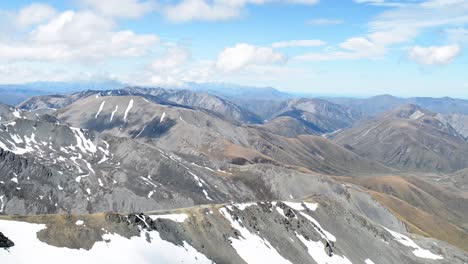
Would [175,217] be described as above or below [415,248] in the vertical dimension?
above

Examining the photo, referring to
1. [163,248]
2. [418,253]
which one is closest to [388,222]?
[418,253]

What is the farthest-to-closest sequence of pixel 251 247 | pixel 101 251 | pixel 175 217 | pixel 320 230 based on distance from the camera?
1. pixel 320 230
2. pixel 251 247
3. pixel 175 217
4. pixel 101 251

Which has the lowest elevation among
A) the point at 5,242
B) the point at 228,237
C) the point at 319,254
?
the point at 319,254

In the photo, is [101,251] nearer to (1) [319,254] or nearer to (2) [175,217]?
(2) [175,217]

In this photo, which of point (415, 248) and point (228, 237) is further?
point (415, 248)

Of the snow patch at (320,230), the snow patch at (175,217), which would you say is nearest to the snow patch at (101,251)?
the snow patch at (175,217)

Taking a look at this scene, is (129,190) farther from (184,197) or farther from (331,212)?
(331,212)

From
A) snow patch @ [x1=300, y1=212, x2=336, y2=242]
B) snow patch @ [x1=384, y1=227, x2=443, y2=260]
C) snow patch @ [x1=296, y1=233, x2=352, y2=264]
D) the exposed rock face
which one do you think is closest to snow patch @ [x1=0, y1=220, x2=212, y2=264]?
the exposed rock face

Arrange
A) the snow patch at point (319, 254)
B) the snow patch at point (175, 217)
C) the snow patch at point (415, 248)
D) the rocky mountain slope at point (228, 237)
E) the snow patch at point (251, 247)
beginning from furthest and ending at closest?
the snow patch at point (415, 248) < the snow patch at point (319, 254) < the snow patch at point (251, 247) < the snow patch at point (175, 217) < the rocky mountain slope at point (228, 237)

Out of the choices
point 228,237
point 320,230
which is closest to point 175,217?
point 228,237

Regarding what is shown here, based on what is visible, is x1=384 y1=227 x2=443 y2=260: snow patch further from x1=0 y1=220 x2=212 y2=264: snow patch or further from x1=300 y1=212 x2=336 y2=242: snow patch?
x1=0 y1=220 x2=212 y2=264: snow patch

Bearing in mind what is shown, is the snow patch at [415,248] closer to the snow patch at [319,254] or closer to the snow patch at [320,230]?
the snow patch at [320,230]

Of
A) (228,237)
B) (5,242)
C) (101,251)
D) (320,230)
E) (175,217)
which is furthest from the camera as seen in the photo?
(320,230)
